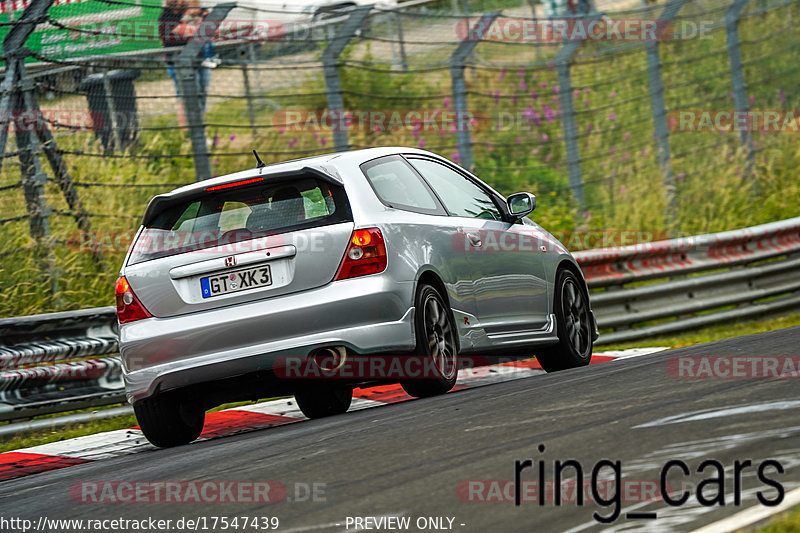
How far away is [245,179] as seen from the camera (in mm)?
7168

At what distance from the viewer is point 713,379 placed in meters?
6.29

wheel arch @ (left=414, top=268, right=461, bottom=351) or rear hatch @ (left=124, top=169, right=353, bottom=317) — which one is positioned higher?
rear hatch @ (left=124, top=169, right=353, bottom=317)

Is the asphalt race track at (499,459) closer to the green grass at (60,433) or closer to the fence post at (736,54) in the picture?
the green grass at (60,433)

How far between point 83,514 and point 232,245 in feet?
7.64

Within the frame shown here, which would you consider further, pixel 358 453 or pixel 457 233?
pixel 457 233

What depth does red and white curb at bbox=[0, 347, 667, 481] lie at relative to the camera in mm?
7289

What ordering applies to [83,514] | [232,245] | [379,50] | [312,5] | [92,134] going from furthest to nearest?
[379,50] < [312,5] < [92,134] < [232,245] < [83,514]

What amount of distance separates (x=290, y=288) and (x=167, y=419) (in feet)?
3.89

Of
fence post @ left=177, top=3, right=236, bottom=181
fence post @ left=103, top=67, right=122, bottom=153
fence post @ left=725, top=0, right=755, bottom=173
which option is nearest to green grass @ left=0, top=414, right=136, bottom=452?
fence post @ left=177, top=3, right=236, bottom=181

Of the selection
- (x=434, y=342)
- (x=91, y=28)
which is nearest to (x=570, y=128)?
(x=91, y=28)

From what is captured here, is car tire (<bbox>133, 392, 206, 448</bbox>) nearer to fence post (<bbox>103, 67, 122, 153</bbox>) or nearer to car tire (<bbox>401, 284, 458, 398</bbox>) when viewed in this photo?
car tire (<bbox>401, 284, 458, 398</bbox>)

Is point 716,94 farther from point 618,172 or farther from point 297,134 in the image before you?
point 297,134

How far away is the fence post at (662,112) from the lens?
16234 millimetres

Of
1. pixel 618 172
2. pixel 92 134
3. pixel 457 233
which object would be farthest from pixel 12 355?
pixel 618 172
